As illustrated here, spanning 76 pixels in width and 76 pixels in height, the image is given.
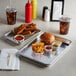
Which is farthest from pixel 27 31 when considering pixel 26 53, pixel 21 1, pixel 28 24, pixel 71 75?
pixel 71 75

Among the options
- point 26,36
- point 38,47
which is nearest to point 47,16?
point 26,36

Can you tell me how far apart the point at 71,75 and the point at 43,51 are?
265 millimetres

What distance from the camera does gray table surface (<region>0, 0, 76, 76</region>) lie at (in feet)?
3.91

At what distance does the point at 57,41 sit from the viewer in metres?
1.49

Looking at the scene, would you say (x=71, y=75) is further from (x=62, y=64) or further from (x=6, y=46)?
(x=6, y=46)

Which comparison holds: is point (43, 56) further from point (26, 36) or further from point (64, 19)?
point (64, 19)

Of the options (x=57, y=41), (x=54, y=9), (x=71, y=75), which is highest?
(x=54, y=9)

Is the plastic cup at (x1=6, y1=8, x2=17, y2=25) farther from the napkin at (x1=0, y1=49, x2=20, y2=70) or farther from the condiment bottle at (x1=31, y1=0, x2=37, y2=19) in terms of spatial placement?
the napkin at (x1=0, y1=49, x2=20, y2=70)

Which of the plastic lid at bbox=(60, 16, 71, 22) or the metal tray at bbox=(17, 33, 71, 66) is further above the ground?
the plastic lid at bbox=(60, 16, 71, 22)

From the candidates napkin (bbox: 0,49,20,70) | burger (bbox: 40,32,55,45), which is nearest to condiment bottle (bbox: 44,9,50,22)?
burger (bbox: 40,32,55,45)

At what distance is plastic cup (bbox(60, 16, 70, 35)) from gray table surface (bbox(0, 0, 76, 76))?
37 millimetres

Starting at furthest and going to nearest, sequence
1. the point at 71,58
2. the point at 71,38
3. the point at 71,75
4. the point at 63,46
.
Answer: the point at 71,38, the point at 63,46, the point at 71,58, the point at 71,75

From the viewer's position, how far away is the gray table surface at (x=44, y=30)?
1190 mm

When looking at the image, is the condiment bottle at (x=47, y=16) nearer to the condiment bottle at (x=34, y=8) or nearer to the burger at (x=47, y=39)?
the condiment bottle at (x=34, y=8)
